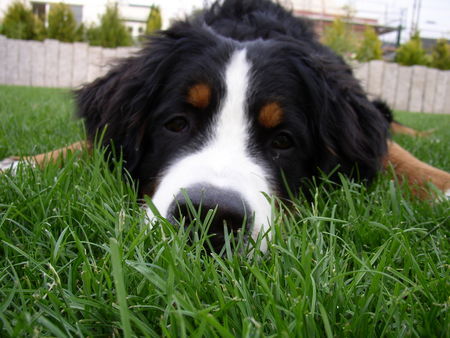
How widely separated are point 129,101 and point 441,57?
2110cm

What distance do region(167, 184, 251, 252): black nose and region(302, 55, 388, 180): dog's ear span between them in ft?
2.95

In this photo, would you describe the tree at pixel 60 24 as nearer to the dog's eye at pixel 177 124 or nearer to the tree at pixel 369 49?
the tree at pixel 369 49

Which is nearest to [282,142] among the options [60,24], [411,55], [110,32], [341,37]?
[110,32]

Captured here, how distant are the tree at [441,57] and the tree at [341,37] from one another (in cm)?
368

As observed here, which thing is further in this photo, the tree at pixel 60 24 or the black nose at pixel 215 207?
the tree at pixel 60 24

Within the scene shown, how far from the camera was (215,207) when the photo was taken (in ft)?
4.37

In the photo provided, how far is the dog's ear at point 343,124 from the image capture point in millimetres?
2197

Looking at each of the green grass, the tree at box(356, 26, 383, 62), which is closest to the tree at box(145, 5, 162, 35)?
the tree at box(356, 26, 383, 62)

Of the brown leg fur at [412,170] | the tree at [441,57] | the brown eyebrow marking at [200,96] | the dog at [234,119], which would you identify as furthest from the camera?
the tree at [441,57]

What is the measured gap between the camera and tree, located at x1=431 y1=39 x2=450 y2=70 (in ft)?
66.9

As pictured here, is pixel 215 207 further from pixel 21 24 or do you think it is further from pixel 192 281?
pixel 21 24

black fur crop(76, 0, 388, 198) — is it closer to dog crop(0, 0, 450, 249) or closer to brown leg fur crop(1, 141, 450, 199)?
dog crop(0, 0, 450, 249)

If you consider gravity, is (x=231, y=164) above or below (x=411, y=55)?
below

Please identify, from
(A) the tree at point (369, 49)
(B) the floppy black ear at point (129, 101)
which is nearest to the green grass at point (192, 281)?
(B) the floppy black ear at point (129, 101)
